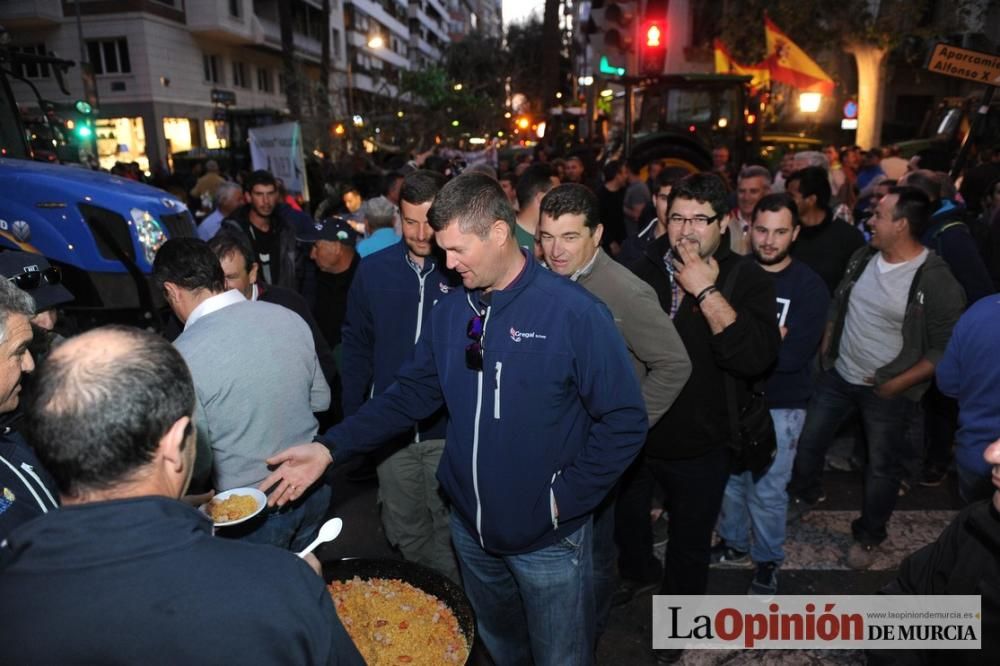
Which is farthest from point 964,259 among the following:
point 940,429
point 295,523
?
point 295,523

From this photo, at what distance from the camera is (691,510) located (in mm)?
3480

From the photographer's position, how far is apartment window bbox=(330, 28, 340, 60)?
2017 inches

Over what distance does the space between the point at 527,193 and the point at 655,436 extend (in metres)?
2.54

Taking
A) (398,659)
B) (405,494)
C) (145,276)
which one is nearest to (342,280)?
(405,494)

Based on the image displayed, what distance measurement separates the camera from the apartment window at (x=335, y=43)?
51234 mm

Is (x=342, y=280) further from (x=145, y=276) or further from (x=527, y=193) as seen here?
(x=145, y=276)

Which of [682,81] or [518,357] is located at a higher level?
[682,81]

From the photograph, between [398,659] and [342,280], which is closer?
[398,659]

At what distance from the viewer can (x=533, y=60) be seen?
186ft

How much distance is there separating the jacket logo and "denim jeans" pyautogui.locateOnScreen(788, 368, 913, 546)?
9.34 ft

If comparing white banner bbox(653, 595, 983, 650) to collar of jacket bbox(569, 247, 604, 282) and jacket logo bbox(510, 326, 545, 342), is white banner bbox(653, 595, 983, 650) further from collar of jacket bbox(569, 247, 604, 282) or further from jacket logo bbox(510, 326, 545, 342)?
jacket logo bbox(510, 326, 545, 342)

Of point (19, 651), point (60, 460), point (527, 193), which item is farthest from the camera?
point (527, 193)

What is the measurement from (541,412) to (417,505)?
1.71m

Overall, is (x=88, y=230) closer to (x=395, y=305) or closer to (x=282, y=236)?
(x=282, y=236)
